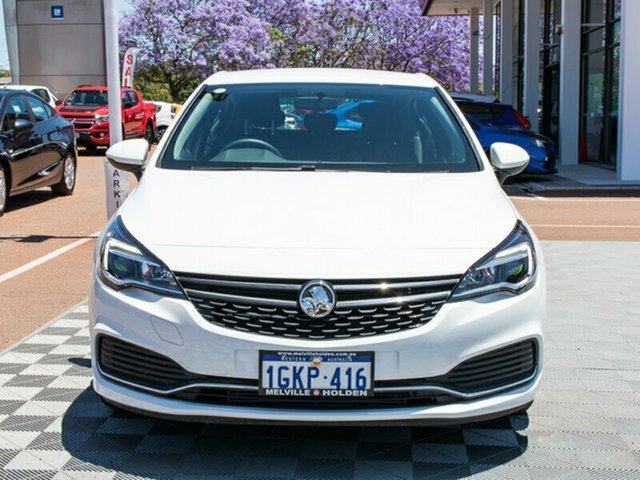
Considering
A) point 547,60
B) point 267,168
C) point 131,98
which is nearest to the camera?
point 267,168

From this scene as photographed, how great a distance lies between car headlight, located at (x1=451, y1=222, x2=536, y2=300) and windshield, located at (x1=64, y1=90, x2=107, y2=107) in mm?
22005

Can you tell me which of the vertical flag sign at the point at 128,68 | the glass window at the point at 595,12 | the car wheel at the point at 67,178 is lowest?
the car wheel at the point at 67,178

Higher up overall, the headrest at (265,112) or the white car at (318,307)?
the headrest at (265,112)

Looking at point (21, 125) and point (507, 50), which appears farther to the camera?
point (507, 50)

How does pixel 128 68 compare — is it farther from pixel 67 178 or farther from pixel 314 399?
pixel 314 399

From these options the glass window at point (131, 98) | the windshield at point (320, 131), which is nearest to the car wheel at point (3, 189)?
the windshield at point (320, 131)

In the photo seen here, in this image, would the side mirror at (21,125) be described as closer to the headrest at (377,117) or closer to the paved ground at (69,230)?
the paved ground at (69,230)

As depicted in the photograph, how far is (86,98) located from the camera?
24953 millimetres

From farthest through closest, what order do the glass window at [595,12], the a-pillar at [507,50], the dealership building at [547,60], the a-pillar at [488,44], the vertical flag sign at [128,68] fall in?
the a-pillar at [488,44], the vertical flag sign at [128,68], the a-pillar at [507,50], the glass window at [595,12], the dealership building at [547,60]

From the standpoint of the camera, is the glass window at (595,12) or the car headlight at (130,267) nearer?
the car headlight at (130,267)

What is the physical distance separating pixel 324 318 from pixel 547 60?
72.8ft

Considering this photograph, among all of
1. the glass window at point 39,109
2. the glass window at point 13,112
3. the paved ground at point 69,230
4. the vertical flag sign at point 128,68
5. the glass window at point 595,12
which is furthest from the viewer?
the vertical flag sign at point 128,68

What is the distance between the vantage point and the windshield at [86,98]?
24.7 meters

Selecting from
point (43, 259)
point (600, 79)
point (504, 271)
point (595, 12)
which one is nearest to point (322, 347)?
point (504, 271)
